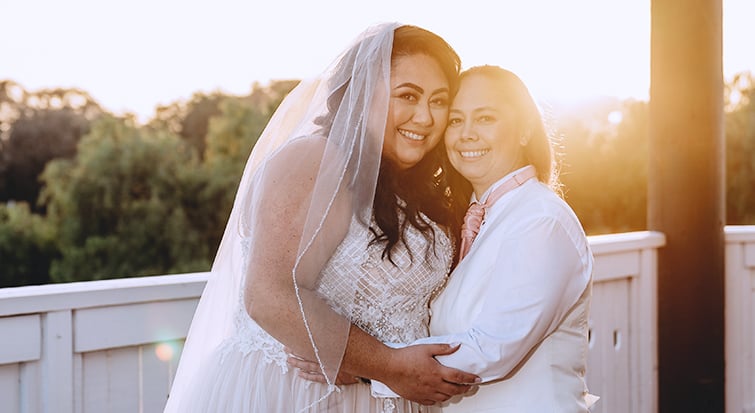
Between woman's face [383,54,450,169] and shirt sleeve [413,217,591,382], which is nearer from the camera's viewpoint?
shirt sleeve [413,217,591,382]

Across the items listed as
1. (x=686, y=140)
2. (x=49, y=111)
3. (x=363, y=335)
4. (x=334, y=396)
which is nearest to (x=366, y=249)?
(x=363, y=335)

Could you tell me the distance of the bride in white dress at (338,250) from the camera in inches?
76.3

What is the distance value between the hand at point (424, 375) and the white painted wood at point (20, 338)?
0.96 m

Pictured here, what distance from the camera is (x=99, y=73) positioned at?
3048 cm

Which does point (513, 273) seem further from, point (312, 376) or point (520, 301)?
point (312, 376)

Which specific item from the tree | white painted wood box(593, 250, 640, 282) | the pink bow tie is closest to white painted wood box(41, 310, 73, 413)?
the pink bow tie

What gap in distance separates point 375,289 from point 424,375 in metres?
0.26

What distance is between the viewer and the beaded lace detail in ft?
6.66

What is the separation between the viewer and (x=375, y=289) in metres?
2.07

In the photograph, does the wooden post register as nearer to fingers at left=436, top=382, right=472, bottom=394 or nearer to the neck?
the neck

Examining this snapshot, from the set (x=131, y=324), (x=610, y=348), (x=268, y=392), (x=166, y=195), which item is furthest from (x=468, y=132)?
(x=166, y=195)

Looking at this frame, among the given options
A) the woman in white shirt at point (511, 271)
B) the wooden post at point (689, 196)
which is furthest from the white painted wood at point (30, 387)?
the wooden post at point (689, 196)

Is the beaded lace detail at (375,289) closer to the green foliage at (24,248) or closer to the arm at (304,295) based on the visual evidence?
the arm at (304,295)

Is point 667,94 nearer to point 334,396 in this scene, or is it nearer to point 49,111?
point 334,396
